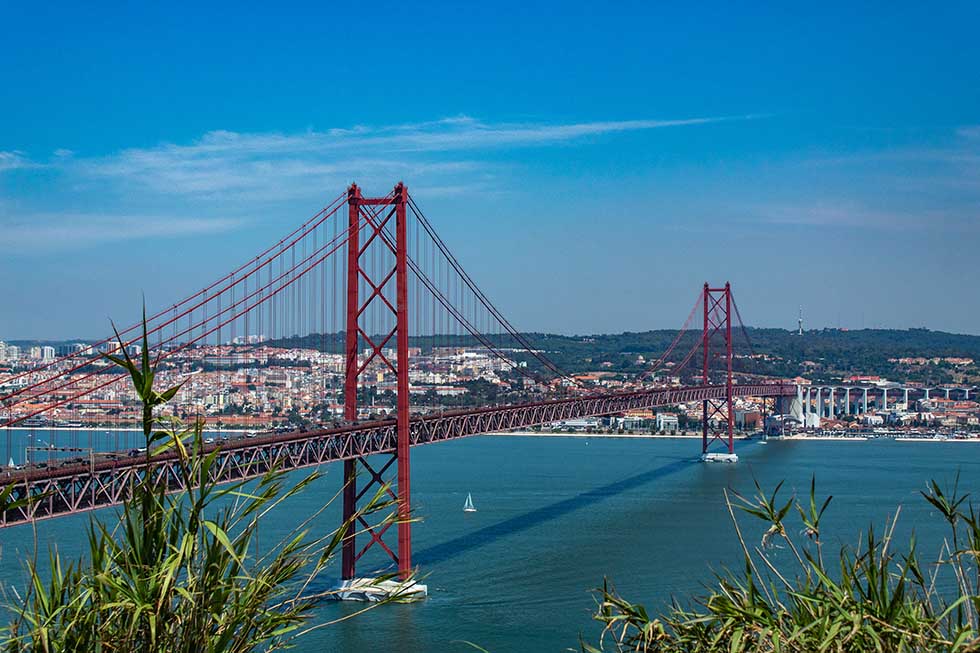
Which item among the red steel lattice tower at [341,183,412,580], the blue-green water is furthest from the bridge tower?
the red steel lattice tower at [341,183,412,580]

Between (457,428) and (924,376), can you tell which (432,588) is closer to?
(457,428)

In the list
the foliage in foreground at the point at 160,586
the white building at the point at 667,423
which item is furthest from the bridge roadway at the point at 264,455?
the white building at the point at 667,423

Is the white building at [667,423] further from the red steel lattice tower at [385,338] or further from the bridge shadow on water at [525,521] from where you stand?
the red steel lattice tower at [385,338]

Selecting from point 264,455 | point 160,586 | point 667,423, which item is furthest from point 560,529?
point 667,423

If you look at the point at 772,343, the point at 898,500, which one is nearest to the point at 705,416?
the point at 898,500

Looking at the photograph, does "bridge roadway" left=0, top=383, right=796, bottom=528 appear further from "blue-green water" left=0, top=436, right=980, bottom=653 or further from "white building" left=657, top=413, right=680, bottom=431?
"white building" left=657, top=413, right=680, bottom=431

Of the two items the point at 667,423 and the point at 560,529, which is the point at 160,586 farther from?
the point at 667,423
